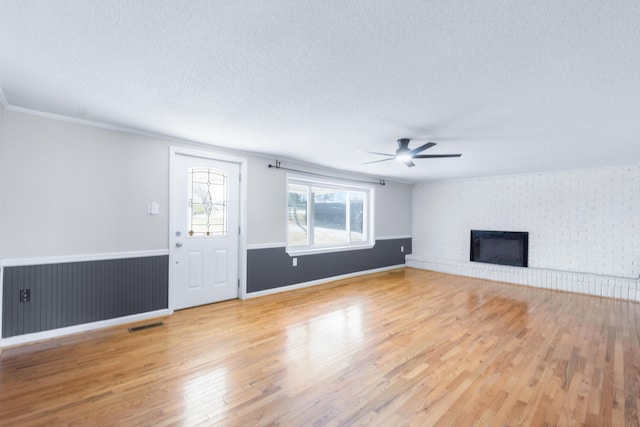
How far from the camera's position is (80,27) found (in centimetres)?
156

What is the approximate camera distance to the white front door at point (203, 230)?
12.5ft

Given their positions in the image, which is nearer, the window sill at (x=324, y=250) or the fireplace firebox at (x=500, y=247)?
the window sill at (x=324, y=250)

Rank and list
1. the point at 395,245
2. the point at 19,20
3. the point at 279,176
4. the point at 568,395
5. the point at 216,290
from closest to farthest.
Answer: the point at 19,20 → the point at 568,395 → the point at 216,290 → the point at 279,176 → the point at 395,245

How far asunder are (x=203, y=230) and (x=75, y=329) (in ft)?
5.61

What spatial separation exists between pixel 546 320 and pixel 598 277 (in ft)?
7.45

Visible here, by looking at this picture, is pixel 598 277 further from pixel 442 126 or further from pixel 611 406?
pixel 442 126

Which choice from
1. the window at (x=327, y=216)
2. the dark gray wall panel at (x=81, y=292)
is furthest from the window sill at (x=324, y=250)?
the dark gray wall panel at (x=81, y=292)

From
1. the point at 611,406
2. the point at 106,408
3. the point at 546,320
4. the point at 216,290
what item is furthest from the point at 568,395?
the point at 216,290

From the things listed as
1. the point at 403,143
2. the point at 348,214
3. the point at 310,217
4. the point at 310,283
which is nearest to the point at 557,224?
the point at 348,214

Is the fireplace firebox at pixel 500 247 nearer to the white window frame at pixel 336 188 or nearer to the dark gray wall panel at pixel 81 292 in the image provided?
the white window frame at pixel 336 188

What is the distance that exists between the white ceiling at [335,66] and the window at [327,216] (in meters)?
2.02

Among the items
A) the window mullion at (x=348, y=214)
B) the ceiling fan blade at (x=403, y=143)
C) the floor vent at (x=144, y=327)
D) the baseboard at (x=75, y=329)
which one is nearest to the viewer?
the baseboard at (x=75, y=329)

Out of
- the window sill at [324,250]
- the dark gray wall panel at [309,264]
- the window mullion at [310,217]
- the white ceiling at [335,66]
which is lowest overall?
the dark gray wall panel at [309,264]

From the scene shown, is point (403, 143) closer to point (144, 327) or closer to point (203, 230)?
point (203, 230)
